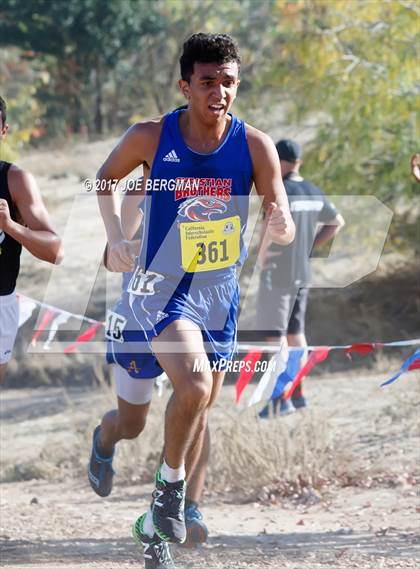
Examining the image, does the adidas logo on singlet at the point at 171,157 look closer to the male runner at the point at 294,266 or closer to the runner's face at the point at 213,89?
the runner's face at the point at 213,89

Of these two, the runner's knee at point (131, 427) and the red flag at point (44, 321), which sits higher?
the runner's knee at point (131, 427)

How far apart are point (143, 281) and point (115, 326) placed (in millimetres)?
586

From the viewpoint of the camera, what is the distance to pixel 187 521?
5449mm

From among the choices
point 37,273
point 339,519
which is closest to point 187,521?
point 339,519

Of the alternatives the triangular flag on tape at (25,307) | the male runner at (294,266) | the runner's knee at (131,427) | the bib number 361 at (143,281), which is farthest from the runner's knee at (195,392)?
the male runner at (294,266)

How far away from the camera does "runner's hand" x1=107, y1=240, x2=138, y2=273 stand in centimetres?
475

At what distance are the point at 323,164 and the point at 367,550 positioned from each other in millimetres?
6171

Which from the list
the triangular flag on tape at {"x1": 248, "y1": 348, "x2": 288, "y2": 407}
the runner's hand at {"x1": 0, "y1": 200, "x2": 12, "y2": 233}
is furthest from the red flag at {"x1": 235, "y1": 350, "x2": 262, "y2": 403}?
the runner's hand at {"x1": 0, "y1": 200, "x2": 12, "y2": 233}

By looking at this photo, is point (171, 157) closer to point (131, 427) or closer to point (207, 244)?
point (207, 244)

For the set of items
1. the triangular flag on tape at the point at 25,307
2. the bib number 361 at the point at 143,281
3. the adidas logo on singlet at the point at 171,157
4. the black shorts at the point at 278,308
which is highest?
the adidas logo on singlet at the point at 171,157

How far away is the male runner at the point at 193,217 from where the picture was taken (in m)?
4.74

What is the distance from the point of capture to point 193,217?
483 centimetres

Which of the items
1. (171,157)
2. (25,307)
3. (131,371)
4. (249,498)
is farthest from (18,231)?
(249,498)

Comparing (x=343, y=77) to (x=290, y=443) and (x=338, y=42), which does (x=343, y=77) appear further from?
(x=290, y=443)
